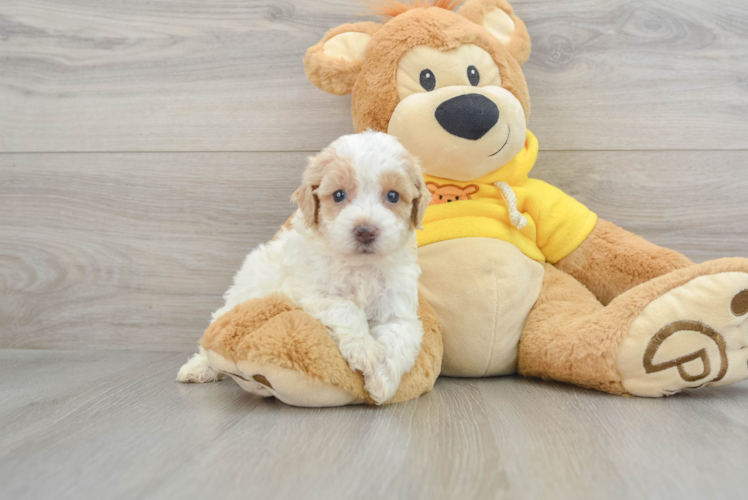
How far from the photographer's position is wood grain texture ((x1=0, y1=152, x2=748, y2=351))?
158 centimetres

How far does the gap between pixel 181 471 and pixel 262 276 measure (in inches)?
20.3

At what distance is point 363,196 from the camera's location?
3.44ft

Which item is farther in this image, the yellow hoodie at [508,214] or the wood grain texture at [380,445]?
the yellow hoodie at [508,214]

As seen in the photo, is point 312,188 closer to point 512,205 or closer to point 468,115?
point 468,115

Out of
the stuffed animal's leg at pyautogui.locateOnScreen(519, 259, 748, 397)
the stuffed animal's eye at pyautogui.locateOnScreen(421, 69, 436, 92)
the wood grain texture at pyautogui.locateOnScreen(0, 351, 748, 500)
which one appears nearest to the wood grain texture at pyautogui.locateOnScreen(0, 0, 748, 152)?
the stuffed animal's eye at pyautogui.locateOnScreen(421, 69, 436, 92)

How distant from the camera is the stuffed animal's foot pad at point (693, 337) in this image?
1.01 m

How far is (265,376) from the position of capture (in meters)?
0.98

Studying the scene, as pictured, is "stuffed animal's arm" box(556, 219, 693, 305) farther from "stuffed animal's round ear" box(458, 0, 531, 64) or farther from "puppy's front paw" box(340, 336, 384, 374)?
"puppy's front paw" box(340, 336, 384, 374)

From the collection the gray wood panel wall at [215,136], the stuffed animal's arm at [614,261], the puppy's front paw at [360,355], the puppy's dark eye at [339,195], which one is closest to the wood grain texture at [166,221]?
the gray wood panel wall at [215,136]

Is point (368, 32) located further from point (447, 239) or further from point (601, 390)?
point (601, 390)

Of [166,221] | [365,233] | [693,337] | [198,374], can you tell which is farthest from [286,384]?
[166,221]

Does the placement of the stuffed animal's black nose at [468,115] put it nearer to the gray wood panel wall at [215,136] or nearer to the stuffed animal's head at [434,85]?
the stuffed animal's head at [434,85]

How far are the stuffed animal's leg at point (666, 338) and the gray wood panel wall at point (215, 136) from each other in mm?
567

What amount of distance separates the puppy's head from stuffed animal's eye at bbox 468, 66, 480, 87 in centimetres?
30
